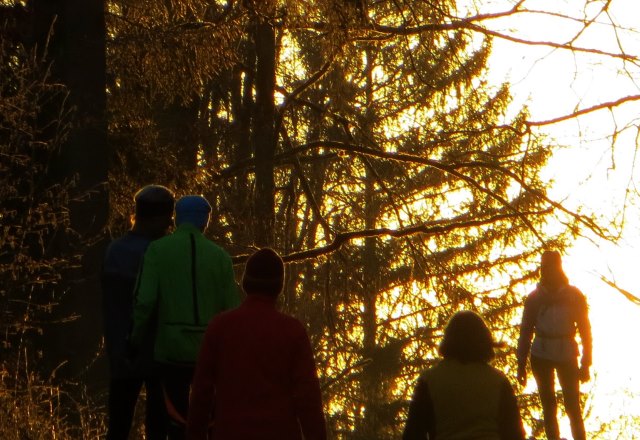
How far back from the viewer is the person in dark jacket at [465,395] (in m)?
6.07

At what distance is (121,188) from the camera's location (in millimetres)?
14195

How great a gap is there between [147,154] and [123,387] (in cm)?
653

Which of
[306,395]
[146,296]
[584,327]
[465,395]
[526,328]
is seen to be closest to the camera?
[465,395]

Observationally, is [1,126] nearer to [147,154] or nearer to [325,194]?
[147,154]

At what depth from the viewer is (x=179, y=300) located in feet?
24.7

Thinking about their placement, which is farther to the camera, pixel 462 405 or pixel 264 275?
pixel 264 275

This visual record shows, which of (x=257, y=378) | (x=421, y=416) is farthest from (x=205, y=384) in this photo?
(x=421, y=416)

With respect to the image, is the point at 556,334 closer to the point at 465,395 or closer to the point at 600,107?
the point at 600,107

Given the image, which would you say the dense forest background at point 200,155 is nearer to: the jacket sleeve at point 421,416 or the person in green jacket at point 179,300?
the person in green jacket at point 179,300

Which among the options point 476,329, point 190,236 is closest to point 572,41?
point 190,236

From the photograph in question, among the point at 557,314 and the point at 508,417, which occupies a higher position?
the point at 557,314

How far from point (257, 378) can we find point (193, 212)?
1.78 metres

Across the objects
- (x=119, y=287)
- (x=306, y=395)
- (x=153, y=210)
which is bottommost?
(x=306, y=395)

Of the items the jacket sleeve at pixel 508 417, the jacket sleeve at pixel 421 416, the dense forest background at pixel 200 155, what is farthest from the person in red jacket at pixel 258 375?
the dense forest background at pixel 200 155
